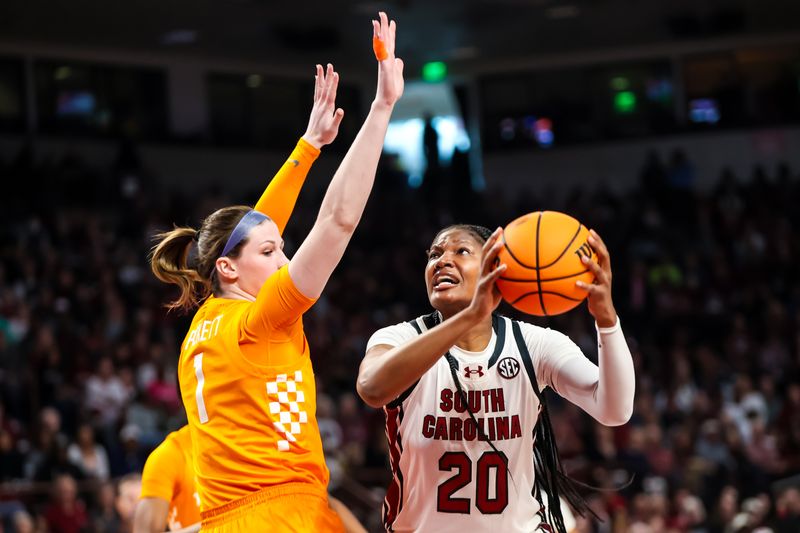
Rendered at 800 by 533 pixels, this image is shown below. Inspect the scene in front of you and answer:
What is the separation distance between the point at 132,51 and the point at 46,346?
935 cm

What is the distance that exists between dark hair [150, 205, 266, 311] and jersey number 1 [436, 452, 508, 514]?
1082 mm

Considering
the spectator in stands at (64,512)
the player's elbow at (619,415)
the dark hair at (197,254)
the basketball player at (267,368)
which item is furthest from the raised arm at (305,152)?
the spectator in stands at (64,512)

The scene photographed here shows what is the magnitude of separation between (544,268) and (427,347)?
465mm

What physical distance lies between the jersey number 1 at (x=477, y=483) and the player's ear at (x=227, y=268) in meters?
1.01

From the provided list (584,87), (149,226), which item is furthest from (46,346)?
(584,87)

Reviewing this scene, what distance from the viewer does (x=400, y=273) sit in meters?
19.0

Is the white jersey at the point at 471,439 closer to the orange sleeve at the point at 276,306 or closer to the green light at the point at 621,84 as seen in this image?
the orange sleeve at the point at 276,306

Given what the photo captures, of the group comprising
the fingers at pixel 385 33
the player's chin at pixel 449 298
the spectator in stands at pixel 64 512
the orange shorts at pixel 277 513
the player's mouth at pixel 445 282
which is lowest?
the spectator in stands at pixel 64 512

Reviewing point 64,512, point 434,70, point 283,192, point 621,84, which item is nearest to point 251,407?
point 283,192

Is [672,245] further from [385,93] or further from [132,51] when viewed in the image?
[385,93]

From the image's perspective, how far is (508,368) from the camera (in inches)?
172

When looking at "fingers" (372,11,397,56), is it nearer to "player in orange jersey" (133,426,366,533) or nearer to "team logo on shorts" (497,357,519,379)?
"team logo on shorts" (497,357,519,379)

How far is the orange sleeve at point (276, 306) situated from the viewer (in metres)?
3.80

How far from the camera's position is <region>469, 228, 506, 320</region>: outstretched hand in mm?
3570
